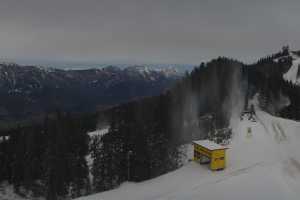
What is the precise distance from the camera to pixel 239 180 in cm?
2791

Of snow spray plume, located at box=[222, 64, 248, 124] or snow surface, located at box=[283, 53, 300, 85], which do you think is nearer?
snow spray plume, located at box=[222, 64, 248, 124]

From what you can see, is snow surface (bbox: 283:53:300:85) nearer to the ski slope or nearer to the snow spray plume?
the snow spray plume

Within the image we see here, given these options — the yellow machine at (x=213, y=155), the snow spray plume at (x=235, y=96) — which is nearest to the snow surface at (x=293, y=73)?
the snow spray plume at (x=235, y=96)

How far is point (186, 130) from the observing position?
46719mm

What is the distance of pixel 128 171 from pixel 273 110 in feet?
135

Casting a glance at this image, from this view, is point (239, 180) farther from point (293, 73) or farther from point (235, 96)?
point (293, 73)

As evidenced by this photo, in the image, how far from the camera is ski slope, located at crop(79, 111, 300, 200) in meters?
25.8

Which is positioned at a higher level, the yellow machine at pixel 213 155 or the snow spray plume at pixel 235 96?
the snow spray plume at pixel 235 96

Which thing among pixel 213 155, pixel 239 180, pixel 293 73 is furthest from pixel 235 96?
pixel 293 73

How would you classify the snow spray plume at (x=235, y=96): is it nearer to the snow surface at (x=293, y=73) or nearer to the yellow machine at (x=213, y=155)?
the yellow machine at (x=213, y=155)

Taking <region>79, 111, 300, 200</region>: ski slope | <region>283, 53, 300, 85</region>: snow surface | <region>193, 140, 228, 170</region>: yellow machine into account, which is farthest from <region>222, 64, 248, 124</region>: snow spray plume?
<region>283, 53, 300, 85</region>: snow surface

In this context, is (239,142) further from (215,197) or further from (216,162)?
(215,197)

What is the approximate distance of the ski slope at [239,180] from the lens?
2581 cm

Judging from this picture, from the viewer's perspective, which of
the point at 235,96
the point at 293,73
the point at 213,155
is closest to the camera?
the point at 213,155
